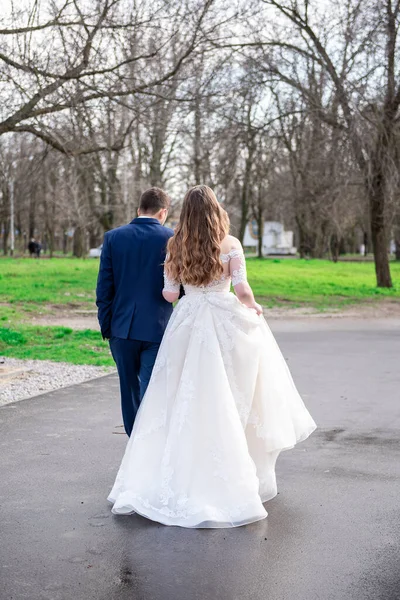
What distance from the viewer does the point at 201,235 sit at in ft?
17.2

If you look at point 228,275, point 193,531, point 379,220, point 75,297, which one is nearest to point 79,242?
point 379,220

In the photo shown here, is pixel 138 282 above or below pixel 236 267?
below

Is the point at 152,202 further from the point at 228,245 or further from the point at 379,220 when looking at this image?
the point at 379,220

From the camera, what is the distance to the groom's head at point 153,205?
5816 mm

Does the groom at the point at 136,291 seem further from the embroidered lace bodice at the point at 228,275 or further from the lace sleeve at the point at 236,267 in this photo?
the lace sleeve at the point at 236,267

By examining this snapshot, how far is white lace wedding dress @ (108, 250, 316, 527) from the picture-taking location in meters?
4.91

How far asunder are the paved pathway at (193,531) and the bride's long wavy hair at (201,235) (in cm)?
159

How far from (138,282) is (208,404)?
3.61ft

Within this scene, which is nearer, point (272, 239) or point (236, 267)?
point (236, 267)

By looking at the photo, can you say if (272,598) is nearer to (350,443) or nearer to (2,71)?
(350,443)

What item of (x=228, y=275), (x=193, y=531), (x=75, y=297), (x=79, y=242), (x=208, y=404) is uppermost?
(x=79, y=242)

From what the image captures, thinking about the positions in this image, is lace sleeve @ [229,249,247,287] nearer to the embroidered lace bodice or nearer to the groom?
the embroidered lace bodice

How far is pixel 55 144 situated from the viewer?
14.2m

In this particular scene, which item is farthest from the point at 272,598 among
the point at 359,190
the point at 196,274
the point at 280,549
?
the point at 359,190
